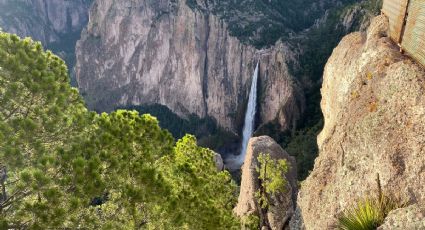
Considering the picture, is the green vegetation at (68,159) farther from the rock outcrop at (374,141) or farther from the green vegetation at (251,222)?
the green vegetation at (251,222)

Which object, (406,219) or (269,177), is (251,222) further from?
(406,219)

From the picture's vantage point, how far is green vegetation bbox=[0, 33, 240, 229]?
49.5 feet

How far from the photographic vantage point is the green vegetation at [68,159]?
1510 cm

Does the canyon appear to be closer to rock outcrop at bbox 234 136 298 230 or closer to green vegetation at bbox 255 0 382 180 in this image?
rock outcrop at bbox 234 136 298 230

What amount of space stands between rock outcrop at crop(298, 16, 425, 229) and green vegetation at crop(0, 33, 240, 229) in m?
5.87

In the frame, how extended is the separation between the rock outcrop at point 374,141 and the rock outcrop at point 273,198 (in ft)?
39.9

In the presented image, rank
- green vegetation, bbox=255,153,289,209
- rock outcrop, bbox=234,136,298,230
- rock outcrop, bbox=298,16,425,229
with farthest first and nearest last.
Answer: rock outcrop, bbox=234,136,298,230 < green vegetation, bbox=255,153,289,209 < rock outcrop, bbox=298,16,425,229

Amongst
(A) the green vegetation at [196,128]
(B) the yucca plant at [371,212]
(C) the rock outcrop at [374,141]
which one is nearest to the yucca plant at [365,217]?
(B) the yucca plant at [371,212]

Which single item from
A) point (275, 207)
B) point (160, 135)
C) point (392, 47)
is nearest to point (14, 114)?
point (160, 135)

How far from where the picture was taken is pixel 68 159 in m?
15.7

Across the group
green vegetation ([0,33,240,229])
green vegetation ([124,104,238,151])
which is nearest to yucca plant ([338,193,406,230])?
green vegetation ([0,33,240,229])

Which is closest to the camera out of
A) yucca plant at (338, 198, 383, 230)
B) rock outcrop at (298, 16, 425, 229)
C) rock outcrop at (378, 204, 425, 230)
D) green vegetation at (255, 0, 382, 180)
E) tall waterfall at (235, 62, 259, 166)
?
rock outcrop at (378, 204, 425, 230)

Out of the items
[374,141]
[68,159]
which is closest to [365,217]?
[374,141]

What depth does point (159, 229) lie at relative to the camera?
1950 cm
